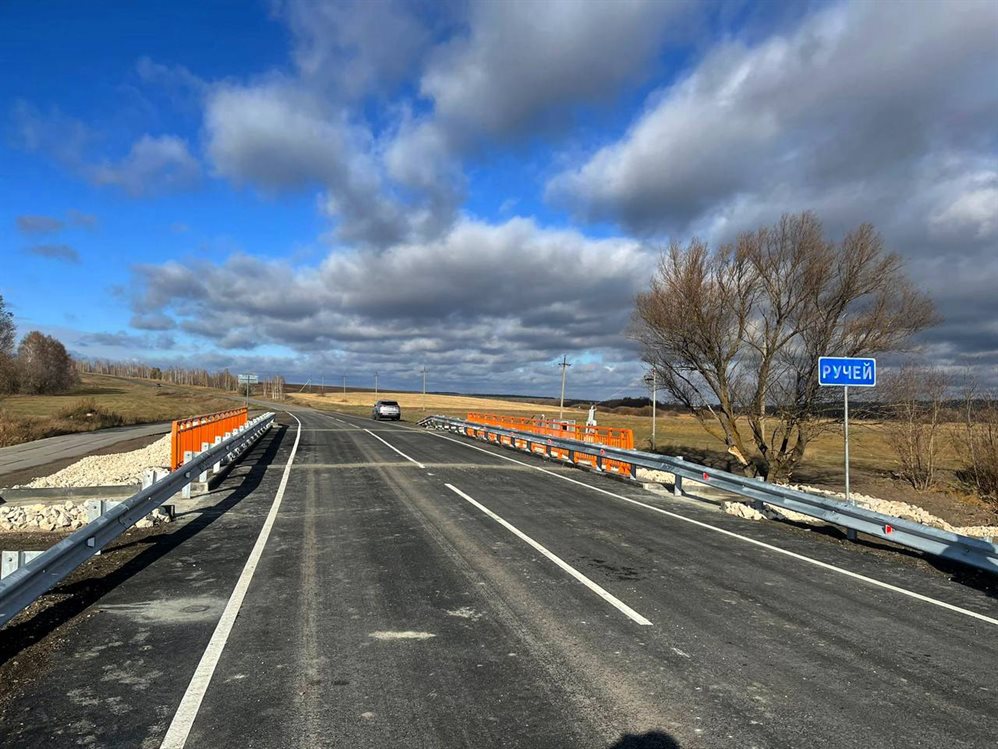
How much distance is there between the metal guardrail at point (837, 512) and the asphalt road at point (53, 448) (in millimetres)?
20993

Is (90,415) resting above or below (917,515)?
above

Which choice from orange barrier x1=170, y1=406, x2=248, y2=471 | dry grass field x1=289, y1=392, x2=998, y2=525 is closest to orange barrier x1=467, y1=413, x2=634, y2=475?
dry grass field x1=289, y1=392, x2=998, y2=525

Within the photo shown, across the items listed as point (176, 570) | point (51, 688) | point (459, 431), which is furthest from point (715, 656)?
point (459, 431)

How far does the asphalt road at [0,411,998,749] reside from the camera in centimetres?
389

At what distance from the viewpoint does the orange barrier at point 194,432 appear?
12.6m

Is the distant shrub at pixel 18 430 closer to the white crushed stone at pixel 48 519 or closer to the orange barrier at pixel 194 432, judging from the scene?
the orange barrier at pixel 194 432

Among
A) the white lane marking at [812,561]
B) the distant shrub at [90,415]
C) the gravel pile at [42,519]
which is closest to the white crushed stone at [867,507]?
the white lane marking at [812,561]

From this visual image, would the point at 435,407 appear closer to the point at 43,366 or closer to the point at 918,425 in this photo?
the point at 43,366

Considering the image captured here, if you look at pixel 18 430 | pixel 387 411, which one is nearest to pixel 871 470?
pixel 387 411

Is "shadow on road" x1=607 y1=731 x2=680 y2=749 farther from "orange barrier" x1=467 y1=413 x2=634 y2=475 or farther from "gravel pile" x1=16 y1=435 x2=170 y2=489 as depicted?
"gravel pile" x1=16 y1=435 x2=170 y2=489

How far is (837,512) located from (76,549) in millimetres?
10370

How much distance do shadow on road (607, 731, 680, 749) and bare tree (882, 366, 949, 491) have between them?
25.9 m

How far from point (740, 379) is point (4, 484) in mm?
24589

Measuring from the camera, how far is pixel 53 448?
30.5m
